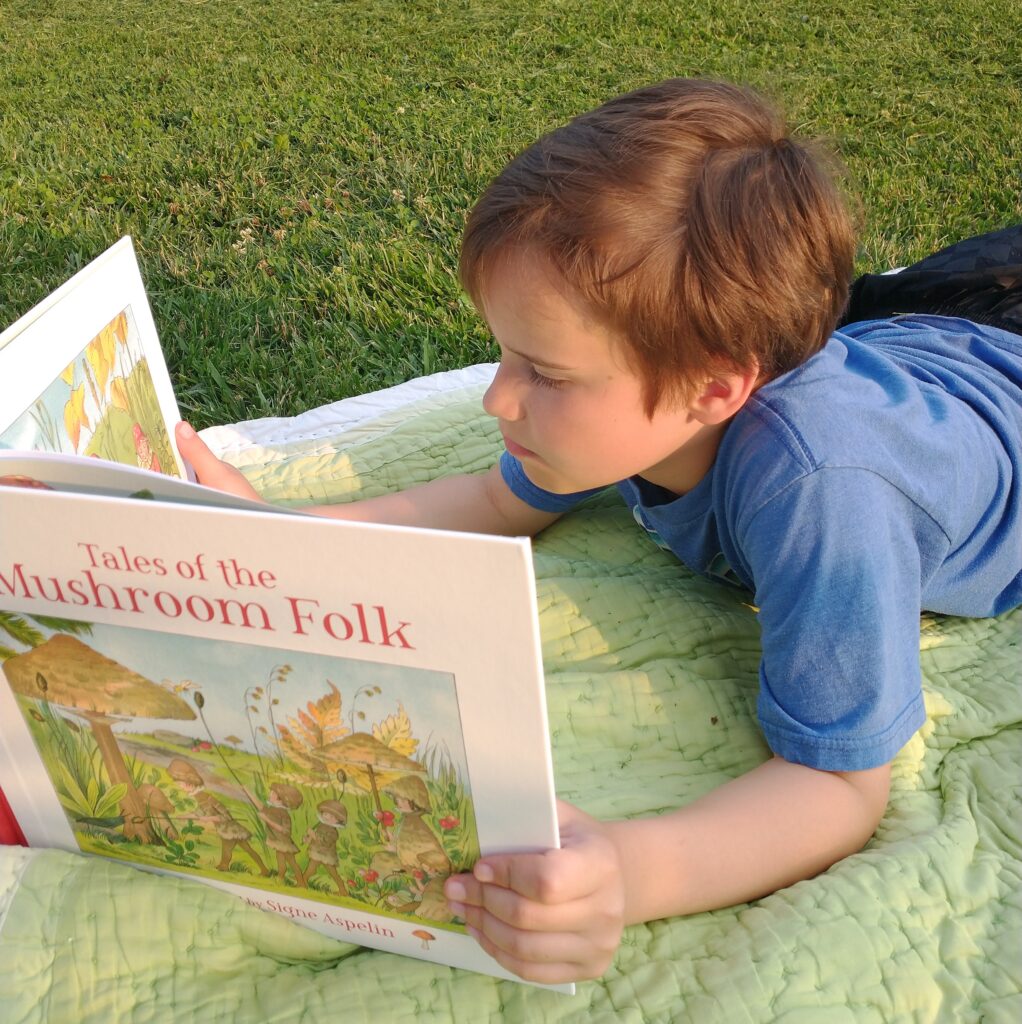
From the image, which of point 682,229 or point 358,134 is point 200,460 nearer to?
point 682,229

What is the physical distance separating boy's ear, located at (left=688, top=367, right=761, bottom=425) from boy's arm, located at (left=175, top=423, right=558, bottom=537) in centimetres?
45

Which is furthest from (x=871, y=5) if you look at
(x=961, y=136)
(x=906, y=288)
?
(x=906, y=288)

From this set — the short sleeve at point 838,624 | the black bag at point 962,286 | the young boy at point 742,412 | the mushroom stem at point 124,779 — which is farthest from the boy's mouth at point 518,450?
the black bag at point 962,286

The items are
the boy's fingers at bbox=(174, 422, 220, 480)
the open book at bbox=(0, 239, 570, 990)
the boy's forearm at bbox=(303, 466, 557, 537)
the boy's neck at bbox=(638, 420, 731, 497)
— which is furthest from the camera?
the boy's forearm at bbox=(303, 466, 557, 537)

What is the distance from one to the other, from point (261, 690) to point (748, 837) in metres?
0.45

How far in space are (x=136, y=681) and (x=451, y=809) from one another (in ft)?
0.82

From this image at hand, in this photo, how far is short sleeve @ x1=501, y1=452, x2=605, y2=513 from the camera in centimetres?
142

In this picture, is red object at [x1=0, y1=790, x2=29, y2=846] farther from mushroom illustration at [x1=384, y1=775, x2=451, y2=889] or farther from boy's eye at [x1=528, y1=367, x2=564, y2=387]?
boy's eye at [x1=528, y1=367, x2=564, y2=387]

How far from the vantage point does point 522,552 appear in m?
0.62

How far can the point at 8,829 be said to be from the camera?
3.05 ft

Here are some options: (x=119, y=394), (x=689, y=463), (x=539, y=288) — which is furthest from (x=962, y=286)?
(x=119, y=394)

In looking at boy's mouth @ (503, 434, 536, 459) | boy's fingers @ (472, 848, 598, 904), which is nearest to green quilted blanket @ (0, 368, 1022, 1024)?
boy's fingers @ (472, 848, 598, 904)

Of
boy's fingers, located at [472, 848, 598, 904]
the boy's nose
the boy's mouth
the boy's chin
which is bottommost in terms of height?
boy's fingers, located at [472, 848, 598, 904]

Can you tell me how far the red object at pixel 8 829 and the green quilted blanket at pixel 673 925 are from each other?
0.03m
